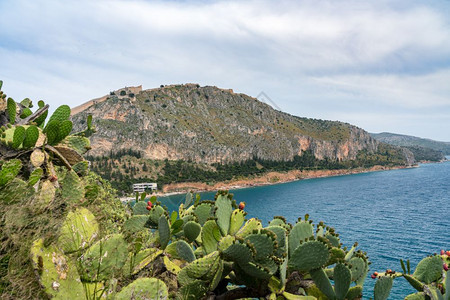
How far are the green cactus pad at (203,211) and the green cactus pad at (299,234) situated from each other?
2.69 ft

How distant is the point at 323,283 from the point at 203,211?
120 centimetres

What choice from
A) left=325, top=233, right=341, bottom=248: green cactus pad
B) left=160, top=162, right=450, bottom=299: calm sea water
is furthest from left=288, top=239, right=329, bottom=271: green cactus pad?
left=160, top=162, right=450, bottom=299: calm sea water

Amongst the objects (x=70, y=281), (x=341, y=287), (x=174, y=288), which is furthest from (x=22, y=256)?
(x=341, y=287)

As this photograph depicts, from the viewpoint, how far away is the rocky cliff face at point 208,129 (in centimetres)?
9944

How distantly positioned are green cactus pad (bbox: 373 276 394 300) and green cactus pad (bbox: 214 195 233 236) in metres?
1.38

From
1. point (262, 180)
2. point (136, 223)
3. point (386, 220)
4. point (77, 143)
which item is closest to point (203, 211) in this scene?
point (136, 223)

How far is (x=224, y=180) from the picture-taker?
9394 cm

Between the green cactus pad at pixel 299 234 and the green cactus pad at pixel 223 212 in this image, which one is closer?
the green cactus pad at pixel 299 234

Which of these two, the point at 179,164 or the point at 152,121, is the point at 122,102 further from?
the point at 179,164

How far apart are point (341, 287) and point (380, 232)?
33.8m

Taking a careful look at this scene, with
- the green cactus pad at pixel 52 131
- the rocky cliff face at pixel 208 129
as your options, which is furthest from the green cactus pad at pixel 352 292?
the rocky cliff face at pixel 208 129

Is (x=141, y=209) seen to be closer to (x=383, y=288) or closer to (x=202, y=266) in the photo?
(x=202, y=266)

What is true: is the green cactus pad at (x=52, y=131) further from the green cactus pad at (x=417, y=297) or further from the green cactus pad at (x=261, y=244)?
the green cactus pad at (x=417, y=297)

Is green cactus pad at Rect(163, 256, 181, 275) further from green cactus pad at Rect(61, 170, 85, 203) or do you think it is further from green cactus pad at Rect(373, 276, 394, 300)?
green cactus pad at Rect(373, 276, 394, 300)
